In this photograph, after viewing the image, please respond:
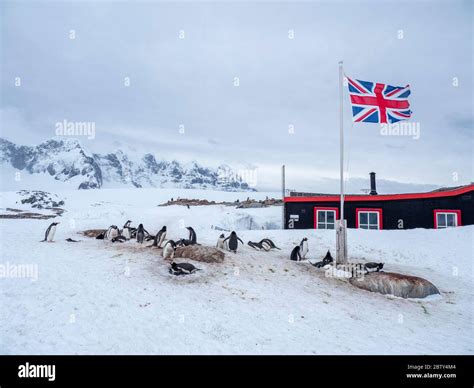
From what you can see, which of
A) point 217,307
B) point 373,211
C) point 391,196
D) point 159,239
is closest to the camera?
point 217,307

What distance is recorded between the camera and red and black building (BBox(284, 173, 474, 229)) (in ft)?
66.1

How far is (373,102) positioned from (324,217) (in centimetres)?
1277

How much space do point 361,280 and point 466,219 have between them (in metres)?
13.0

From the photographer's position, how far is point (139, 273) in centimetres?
1120

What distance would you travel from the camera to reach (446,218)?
2075 cm

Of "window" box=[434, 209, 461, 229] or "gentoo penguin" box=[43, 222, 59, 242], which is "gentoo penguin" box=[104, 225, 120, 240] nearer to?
"gentoo penguin" box=[43, 222, 59, 242]

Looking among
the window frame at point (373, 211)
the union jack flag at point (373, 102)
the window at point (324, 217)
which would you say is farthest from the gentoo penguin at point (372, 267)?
the window at point (324, 217)

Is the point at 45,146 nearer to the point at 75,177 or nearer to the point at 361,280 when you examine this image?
the point at 75,177

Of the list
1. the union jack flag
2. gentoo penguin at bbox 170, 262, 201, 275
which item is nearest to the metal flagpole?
the union jack flag

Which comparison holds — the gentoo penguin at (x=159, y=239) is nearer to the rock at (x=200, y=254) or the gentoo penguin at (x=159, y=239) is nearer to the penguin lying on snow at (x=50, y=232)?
the rock at (x=200, y=254)

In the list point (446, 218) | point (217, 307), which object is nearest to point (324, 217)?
point (446, 218)

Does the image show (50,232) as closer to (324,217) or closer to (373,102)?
(373,102)

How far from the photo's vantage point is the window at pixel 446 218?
66.3 feet
